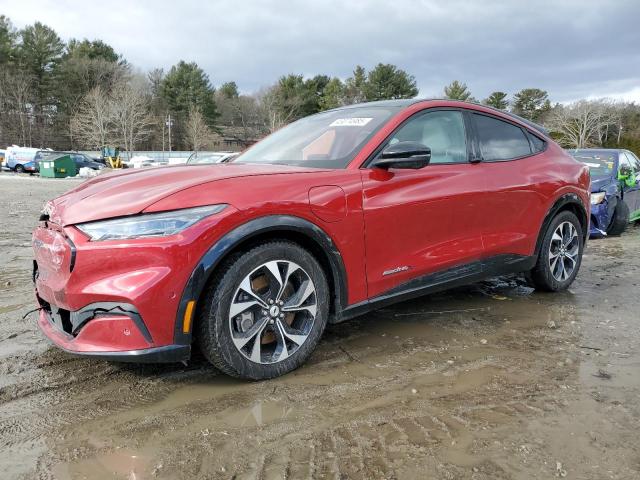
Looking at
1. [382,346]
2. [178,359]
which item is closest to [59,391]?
[178,359]

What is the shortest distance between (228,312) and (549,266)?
10.1 feet

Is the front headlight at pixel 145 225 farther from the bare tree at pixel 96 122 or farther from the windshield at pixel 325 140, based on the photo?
the bare tree at pixel 96 122

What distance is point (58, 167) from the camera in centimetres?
2888

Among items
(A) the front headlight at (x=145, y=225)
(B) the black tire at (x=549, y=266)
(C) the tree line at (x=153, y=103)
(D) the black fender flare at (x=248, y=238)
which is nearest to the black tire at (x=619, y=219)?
(B) the black tire at (x=549, y=266)

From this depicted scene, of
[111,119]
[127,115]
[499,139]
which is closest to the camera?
[499,139]

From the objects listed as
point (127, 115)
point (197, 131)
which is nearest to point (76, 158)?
point (127, 115)

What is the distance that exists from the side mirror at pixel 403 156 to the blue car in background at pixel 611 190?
5795 millimetres

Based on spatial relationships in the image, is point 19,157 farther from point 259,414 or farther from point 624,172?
point 259,414

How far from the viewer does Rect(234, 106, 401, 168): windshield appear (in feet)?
10.1

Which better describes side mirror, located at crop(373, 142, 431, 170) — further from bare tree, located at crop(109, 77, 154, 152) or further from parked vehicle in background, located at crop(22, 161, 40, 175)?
bare tree, located at crop(109, 77, 154, 152)

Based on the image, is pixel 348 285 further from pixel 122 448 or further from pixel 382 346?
pixel 122 448

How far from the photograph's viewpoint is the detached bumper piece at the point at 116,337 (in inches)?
88.8

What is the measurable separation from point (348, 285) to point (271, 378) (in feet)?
2.19

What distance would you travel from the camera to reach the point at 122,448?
79.7 inches
